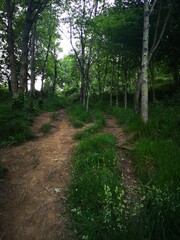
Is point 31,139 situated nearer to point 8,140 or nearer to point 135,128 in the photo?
point 8,140

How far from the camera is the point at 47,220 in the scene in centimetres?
309

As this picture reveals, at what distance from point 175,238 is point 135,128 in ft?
15.5

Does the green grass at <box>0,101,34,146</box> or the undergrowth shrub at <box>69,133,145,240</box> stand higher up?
the green grass at <box>0,101,34,146</box>

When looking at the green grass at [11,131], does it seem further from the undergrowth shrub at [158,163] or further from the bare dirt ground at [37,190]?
the undergrowth shrub at [158,163]

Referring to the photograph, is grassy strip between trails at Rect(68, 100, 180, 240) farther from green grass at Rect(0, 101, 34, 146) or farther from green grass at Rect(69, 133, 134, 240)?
green grass at Rect(0, 101, 34, 146)

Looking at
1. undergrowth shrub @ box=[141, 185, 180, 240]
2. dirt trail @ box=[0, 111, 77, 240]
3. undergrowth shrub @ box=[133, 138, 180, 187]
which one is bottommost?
dirt trail @ box=[0, 111, 77, 240]

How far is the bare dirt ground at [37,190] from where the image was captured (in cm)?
292

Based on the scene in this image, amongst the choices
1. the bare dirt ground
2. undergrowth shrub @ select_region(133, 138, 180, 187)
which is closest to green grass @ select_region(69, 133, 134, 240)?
the bare dirt ground

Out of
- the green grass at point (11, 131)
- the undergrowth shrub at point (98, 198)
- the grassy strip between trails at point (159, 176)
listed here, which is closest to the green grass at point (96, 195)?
the undergrowth shrub at point (98, 198)

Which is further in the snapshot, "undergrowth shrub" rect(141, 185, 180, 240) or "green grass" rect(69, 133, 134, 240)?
"green grass" rect(69, 133, 134, 240)

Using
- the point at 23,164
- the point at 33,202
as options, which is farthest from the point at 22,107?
the point at 33,202

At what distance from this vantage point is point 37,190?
154 inches

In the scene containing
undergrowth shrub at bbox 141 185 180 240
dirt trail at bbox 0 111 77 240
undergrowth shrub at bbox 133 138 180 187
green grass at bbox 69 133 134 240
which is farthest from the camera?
undergrowth shrub at bbox 133 138 180 187

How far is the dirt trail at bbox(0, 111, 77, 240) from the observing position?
115 inches
